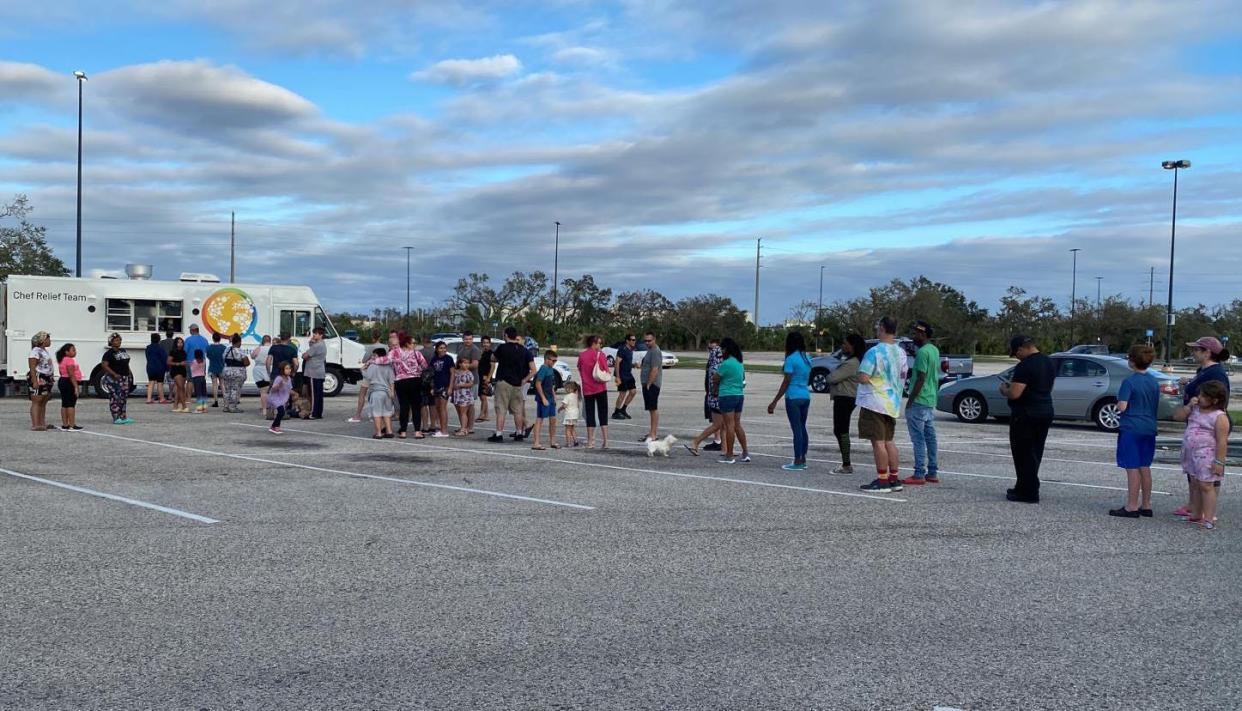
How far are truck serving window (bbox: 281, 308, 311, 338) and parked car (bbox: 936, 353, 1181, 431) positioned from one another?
1455 centimetres

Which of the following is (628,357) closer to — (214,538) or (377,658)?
(214,538)

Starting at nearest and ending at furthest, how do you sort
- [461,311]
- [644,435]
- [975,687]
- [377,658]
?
[975,687]
[377,658]
[644,435]
[461,311]

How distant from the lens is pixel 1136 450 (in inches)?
335

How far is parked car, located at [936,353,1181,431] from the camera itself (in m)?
17.3

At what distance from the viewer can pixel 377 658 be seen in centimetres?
481

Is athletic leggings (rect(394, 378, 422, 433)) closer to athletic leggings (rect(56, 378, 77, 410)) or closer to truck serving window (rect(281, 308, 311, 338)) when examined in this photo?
athletic leggings (rect(56, 378, 77, 410))

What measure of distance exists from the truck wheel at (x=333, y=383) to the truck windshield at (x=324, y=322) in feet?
2.91

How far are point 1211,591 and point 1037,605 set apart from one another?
4.21 feet

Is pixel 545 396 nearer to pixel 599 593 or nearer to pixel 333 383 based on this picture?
pixel 599 593

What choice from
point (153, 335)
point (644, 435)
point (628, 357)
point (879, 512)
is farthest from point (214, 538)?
point (153, 335)

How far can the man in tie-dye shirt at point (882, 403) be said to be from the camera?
9.82 metres

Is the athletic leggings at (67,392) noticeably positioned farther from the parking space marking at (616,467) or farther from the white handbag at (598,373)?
the white handbag at (598,373)

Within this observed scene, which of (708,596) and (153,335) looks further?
(153,335)

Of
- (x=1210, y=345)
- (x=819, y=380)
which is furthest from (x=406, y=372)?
(x=819, y=380)
